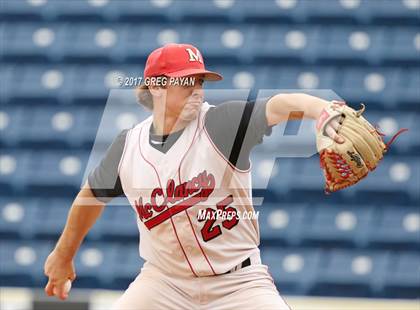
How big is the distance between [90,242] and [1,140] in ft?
3.40

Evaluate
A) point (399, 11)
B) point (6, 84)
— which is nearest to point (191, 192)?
point (399, 11)

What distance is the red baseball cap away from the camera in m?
3.18

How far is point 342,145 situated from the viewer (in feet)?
8.79

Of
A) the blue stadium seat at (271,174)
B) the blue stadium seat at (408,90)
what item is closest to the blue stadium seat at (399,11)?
the blue stadium seat at (408,90)

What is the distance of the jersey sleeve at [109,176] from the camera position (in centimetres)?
323

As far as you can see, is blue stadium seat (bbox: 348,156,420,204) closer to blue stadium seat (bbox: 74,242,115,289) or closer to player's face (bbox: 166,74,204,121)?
blue stadium seat (bbox: 74,242,115,289)

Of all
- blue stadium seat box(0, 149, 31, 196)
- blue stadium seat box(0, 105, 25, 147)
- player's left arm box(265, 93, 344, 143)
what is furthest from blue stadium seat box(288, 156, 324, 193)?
player's left arm box(265, 93, 344, 143)

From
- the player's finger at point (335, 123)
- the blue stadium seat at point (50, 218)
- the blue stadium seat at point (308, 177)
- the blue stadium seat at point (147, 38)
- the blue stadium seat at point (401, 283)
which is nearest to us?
the player's finger at point (335, 123)

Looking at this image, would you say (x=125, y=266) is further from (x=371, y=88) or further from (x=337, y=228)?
(x=371, y=88)

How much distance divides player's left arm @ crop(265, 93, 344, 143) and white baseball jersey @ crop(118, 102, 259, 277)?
27 centimetres

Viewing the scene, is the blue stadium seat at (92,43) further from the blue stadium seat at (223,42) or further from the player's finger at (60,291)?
the player's finger at (60,291)

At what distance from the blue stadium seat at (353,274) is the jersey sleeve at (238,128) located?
9.86 ft

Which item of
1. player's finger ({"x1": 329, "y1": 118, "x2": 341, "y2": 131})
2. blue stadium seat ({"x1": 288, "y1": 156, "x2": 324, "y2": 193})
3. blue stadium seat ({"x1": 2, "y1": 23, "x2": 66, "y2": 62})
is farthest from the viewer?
blue stadium seat ({"x1": 2, "y1": 23, "x2": 66, "y2": 62})

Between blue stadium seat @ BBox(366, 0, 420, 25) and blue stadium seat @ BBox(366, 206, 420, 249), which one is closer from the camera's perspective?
blue stadium seat @ BBox(366, 206, 420, 249)
